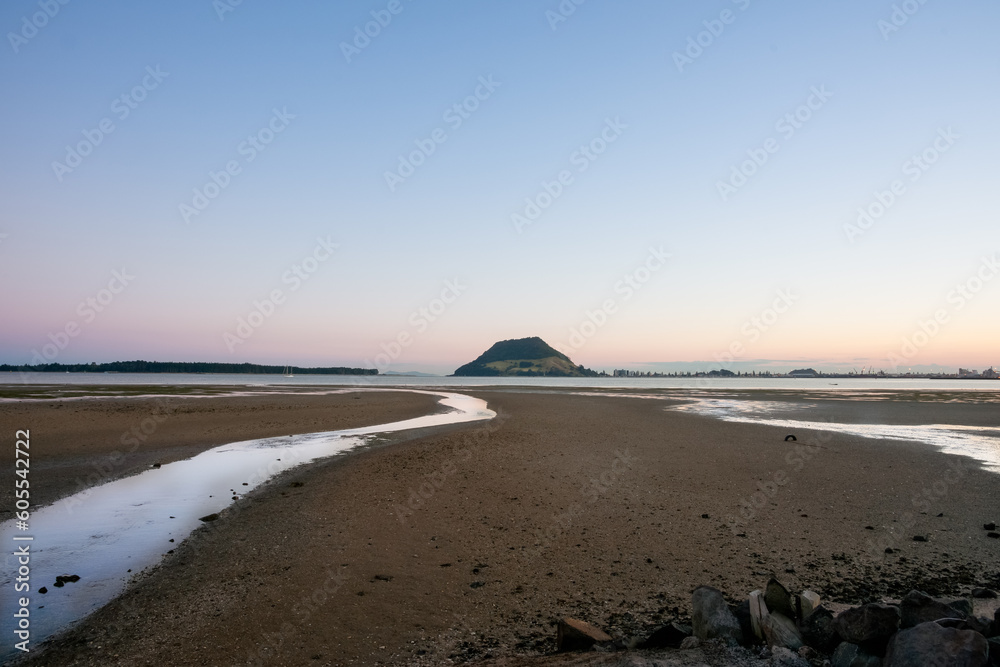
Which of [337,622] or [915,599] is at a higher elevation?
[915,599]

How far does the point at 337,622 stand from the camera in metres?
6.17

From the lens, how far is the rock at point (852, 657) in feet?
15.6

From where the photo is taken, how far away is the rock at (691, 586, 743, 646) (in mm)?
5207

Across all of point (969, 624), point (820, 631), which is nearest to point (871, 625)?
point (820, 631)

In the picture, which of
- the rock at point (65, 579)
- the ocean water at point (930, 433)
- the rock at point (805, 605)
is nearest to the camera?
the rock at point (805, 605)

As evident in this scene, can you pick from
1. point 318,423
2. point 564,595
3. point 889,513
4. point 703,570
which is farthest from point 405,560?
point 318,423

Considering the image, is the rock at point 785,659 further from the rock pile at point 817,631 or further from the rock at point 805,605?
the rock at point 805,605

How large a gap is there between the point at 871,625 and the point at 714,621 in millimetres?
1336

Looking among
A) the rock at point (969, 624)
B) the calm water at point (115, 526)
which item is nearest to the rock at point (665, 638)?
the rock at point (969, 624)

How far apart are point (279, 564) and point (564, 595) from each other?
4062mm

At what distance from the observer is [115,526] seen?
9867mm

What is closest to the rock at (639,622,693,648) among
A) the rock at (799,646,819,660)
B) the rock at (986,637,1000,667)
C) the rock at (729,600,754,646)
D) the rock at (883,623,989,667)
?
the rock at (729,600,754,646)

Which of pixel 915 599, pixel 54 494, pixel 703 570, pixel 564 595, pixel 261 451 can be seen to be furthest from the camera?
pixel 261 451

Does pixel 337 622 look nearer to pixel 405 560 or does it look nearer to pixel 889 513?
pixel 405 560
